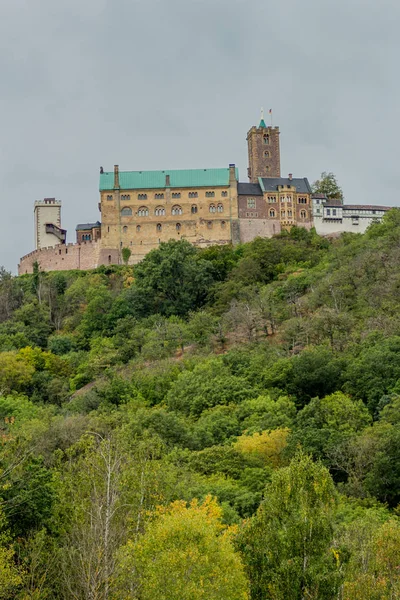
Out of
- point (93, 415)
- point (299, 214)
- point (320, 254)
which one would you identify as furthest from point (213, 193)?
point (93, 415)

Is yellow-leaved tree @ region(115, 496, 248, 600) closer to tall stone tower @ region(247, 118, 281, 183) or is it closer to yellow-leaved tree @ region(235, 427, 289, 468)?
yellow-leaved tree @ region(235, 427, 289, 468)

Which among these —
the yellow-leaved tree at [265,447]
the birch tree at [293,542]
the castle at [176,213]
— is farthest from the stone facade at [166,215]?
the birch tree at [293,542]

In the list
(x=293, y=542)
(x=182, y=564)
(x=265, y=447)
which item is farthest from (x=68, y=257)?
(x=182, y=564)

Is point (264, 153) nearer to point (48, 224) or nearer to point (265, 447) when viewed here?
point (48, 224)

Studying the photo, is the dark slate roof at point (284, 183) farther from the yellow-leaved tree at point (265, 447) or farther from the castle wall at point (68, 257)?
the yellow-leaved tree at point (265, 447)

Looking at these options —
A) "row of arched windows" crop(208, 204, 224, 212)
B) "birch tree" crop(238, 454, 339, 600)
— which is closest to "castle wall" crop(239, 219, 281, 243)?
"row of arched windows" crop(208, 204, 224, 212)

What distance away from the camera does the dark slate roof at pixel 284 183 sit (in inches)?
4375

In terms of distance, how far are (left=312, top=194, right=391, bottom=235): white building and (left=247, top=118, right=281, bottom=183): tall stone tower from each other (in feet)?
23.7

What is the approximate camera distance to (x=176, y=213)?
109625 millimetres

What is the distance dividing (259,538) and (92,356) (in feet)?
171

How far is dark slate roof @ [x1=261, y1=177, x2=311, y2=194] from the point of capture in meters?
111

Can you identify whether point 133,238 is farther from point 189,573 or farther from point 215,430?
point 189,573

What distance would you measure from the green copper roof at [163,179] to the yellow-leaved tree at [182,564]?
8067 centimetres

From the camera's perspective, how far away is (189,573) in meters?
30.6
